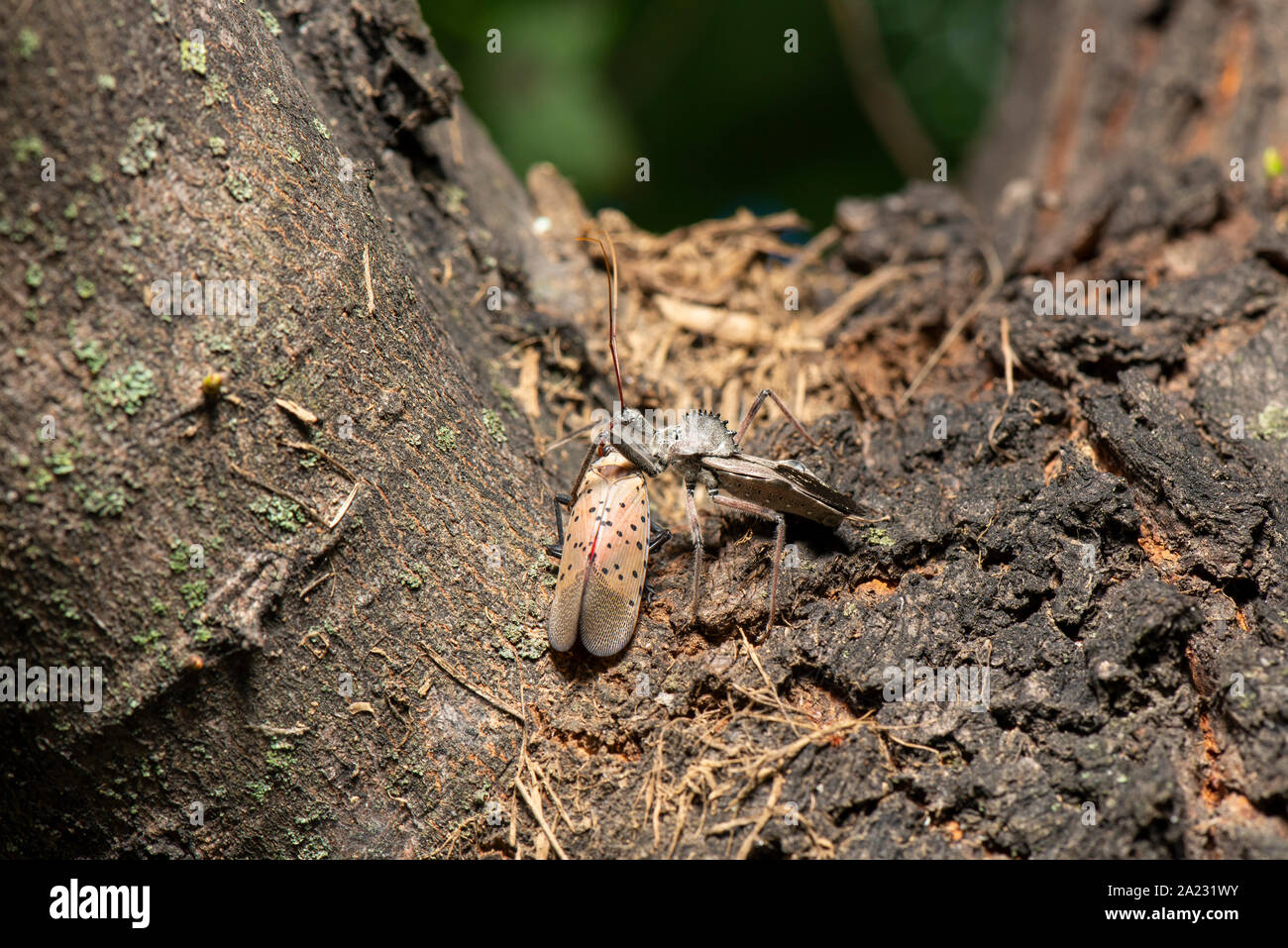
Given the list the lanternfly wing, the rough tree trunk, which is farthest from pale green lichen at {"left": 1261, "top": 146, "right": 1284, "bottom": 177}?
the lanternfly wing

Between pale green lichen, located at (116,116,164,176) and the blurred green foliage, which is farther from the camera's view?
the blurred green foliage

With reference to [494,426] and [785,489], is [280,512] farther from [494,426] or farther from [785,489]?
[785,489]

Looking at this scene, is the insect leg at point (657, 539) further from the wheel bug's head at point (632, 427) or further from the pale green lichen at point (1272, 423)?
the pale green lichen at point (1272, 423)

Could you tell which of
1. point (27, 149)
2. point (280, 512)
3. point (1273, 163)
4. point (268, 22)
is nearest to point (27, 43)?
point (27, 149)

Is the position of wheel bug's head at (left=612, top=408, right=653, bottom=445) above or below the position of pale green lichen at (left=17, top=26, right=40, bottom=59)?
below

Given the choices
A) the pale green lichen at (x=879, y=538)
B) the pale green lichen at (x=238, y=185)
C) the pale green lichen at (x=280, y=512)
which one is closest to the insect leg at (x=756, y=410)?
the pale green lichen at (x=879, y=538)

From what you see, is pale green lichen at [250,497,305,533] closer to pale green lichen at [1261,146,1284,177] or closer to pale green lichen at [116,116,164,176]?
pale green lichen at [116,116,164,176]

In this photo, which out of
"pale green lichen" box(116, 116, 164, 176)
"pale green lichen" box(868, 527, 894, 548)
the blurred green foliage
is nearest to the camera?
"pale green lichen" box(116, 116, 164, 176)
